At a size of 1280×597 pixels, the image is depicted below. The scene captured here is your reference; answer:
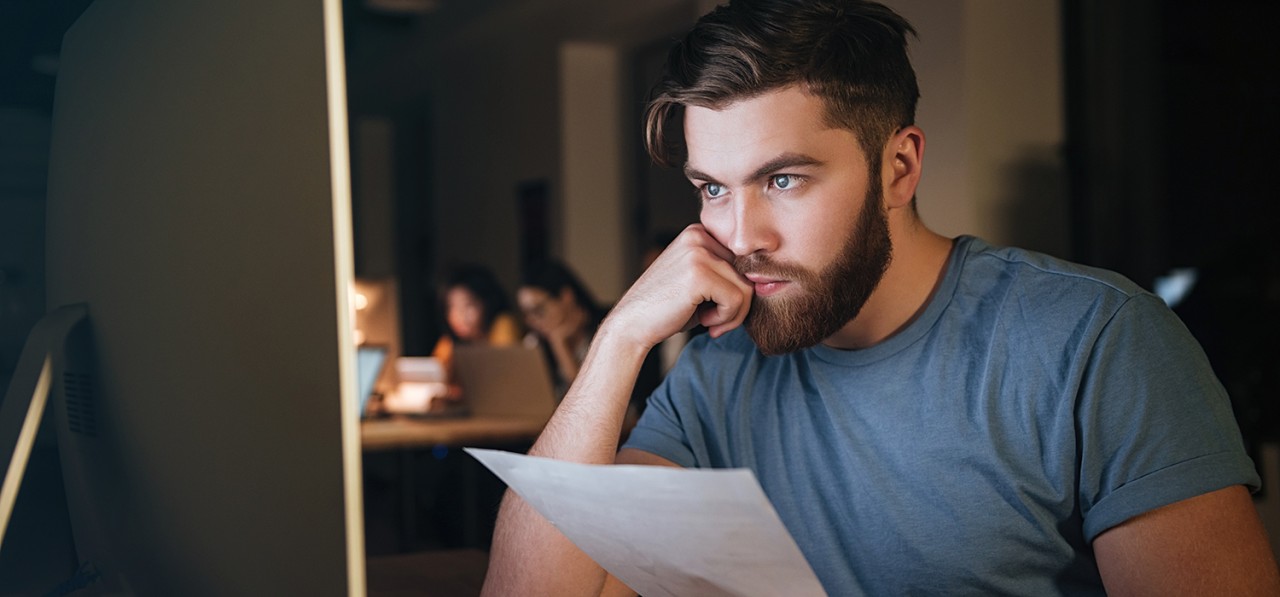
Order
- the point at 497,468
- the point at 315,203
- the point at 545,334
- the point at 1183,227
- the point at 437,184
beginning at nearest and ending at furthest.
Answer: the point at 315,203 → the point at 497,468 → the point at 1183,227 → the point at 545,334 → the point at 437,184


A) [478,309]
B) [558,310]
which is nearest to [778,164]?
[558,310]

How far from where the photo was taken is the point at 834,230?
1.06 m

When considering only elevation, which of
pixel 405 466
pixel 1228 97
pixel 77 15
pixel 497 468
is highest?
pixel 1228 97

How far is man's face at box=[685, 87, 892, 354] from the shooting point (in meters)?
1.02

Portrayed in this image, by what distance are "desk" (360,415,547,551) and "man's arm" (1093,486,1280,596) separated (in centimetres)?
272

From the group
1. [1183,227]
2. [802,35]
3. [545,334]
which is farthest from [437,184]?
[802,35]

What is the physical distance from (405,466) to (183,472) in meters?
3.80

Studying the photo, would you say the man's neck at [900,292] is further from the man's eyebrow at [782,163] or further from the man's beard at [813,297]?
the man's eyebrow at [782,163]

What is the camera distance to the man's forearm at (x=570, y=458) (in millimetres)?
1049

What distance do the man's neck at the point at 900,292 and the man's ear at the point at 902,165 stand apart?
0.04 m

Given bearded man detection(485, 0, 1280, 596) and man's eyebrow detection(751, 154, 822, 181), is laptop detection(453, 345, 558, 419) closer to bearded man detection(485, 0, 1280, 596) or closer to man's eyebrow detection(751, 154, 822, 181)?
bearded man detection(485, 0, 1280, 596)

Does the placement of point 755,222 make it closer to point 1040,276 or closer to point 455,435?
point 1040,276

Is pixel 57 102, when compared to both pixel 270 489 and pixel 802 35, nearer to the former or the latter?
pixel 270 489

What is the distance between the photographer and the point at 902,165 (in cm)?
113
